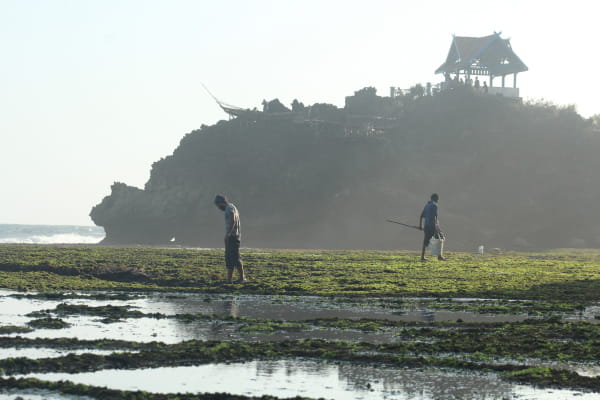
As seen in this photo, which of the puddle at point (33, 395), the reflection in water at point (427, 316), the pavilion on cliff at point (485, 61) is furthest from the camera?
the pavilion on cliff at point (485, 61)

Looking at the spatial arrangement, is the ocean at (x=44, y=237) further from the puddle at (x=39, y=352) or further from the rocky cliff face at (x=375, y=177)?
the puddle at (x=39, y=352)

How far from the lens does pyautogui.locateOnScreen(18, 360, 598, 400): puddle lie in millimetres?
6816

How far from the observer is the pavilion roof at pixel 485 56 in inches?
3361

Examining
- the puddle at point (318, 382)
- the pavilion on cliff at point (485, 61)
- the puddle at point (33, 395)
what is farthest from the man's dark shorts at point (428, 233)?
the pavilion on cliff at point (485, 61)

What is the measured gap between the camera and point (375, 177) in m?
77.2

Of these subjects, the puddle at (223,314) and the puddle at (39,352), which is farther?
the puddle at (223,314)

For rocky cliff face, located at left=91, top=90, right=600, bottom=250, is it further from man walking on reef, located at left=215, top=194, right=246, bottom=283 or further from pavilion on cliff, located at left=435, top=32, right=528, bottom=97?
man walking on reef, located at left=215, top=194, right=246, bottom=283

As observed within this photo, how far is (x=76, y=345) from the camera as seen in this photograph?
9.09 m

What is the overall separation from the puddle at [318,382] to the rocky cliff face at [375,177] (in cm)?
5711

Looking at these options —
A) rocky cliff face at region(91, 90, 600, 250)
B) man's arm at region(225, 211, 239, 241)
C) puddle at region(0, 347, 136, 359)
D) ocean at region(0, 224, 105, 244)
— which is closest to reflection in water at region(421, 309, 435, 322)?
puddle at region(0, 347, 136, 359)

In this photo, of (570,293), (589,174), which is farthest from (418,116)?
(570,293)

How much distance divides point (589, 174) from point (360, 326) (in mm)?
68009

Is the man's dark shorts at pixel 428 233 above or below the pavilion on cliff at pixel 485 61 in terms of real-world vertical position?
below

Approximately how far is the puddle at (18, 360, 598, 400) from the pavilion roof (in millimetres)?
81182
